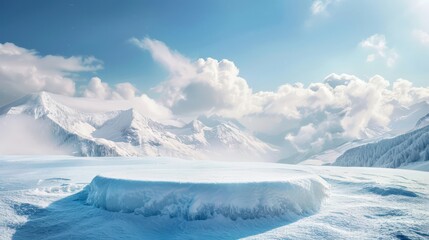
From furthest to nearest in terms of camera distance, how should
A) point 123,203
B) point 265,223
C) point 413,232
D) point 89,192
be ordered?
1. point 89,192
2. point 123,203
3. point 265,223
4. point 413,232

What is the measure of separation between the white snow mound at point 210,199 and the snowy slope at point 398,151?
151m

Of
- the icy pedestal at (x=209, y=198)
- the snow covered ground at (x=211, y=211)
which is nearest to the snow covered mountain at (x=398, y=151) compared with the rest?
the snow covered ground at (x=211, y=211)

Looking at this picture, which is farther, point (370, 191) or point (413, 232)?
point (370, 191)

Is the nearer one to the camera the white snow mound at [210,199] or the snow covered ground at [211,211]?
the snow covered ground at [211,211]

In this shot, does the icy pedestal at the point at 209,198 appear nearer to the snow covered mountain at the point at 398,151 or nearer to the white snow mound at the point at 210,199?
the white snow mound at the point at 210,199

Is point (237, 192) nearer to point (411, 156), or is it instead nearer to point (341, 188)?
point (341, 188)

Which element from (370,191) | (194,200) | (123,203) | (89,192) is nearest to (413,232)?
(370,191)

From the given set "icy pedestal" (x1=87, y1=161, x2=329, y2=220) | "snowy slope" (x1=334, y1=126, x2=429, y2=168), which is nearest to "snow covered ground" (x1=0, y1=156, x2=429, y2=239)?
"icy pedestal" (x1=87, y1=161, x2=329, y2=220)

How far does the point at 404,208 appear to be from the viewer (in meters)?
15.2

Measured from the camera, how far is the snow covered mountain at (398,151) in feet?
477

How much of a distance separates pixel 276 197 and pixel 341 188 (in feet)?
20.7

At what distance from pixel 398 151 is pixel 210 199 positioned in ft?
557

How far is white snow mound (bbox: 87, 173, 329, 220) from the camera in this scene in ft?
47.2

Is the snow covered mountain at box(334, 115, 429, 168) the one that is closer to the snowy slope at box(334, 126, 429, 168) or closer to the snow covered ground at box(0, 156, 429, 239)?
the snowy slope at box(334, 126, 429, 168)
